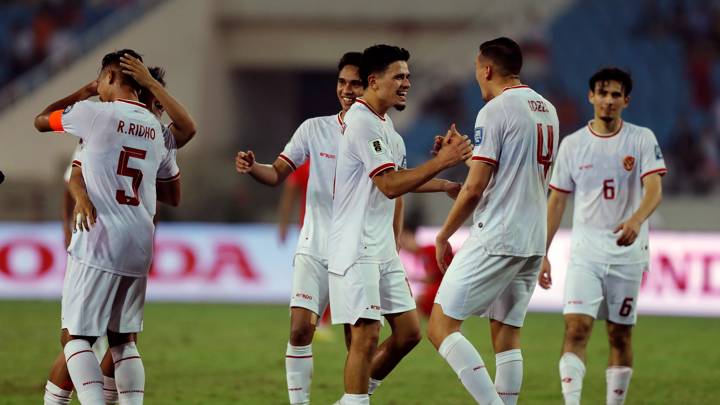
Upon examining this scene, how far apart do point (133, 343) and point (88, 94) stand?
1.40 m

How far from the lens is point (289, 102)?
28672mm

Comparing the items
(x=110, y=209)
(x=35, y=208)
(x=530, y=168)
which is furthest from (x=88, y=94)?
(x=35, y=208)

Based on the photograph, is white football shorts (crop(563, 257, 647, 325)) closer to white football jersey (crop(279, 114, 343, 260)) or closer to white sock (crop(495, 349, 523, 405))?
white sock (crop(495, 349, 523, 405))

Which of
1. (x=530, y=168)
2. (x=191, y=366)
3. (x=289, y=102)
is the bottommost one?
(x=191, y=366)

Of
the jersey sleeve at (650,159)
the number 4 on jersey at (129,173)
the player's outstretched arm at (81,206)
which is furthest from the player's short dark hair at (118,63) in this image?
the jersey sleeve at (650,159)

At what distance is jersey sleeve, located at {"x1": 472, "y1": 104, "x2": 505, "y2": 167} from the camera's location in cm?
622

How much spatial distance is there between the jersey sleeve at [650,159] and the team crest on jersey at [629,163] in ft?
0.19

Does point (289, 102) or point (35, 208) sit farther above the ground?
point (289, 102)

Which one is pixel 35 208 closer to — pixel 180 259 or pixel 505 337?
pixel 180 259

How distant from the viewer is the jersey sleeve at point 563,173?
7.91m

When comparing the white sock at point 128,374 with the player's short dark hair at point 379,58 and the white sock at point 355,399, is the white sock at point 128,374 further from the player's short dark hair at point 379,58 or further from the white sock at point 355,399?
the player's short dark hair at point 379,58

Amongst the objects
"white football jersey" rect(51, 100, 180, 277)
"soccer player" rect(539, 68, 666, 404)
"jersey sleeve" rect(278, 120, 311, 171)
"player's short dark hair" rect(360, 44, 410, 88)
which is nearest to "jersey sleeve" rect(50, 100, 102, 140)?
"white football jersey" rect(51, 100, 180, 277)

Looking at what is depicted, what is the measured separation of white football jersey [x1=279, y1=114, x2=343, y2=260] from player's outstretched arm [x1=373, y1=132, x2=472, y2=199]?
1.01m

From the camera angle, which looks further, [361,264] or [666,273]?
[666,273]
